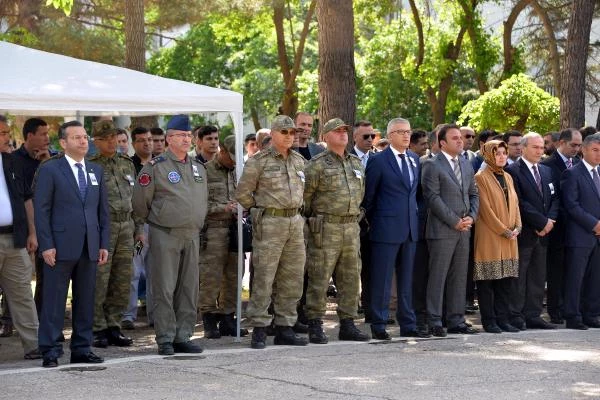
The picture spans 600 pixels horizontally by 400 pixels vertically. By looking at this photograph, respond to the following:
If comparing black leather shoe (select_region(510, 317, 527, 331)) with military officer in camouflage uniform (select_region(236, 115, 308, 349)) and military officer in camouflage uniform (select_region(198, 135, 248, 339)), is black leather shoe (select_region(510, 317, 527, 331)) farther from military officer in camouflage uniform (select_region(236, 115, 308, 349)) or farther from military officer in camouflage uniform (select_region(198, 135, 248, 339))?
military officer in camouflage uniform (select_region(198, 135, 248, 339))

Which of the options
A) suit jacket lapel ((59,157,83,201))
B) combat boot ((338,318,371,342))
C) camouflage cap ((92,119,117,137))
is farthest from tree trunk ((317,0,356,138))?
suit jacket lapel ((59,157,83,201))

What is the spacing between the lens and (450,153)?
12.3 metres

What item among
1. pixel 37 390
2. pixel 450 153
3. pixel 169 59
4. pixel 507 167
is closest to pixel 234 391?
pixel 37 390

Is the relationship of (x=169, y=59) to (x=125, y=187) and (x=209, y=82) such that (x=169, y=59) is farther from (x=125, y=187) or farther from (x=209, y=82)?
(x=125, y=187)

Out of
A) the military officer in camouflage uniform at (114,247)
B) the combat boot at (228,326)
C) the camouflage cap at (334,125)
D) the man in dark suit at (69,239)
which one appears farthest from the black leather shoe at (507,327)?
the man in dark suit at (69,239)

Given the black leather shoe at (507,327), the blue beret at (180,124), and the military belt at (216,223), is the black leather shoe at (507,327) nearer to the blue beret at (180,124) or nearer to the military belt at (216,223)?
the military belt at (216,223)

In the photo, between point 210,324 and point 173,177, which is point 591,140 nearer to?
point 210,324

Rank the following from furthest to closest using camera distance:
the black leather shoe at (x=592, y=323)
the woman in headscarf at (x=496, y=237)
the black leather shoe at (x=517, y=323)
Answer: the black leather shoe at (x=592, y=323), the black leather shoe at (x=517, y=323), the woman in headscarf at (x=496, y=237)

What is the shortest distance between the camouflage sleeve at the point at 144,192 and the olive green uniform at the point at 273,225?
2.86 feet

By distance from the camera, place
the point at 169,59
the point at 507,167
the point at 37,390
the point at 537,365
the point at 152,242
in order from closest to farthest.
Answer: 1. the point at 37,390
2. the point at 537,365
3. the point at 152,242
4. the point at 507,167
5. the point at 169,59

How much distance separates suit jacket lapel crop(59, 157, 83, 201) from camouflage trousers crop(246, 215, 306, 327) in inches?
71.6

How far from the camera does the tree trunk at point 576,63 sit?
1853 centimetres

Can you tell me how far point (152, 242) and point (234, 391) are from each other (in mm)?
2290

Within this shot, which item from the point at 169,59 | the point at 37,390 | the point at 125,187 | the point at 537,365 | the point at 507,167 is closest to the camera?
the point at 37,390
